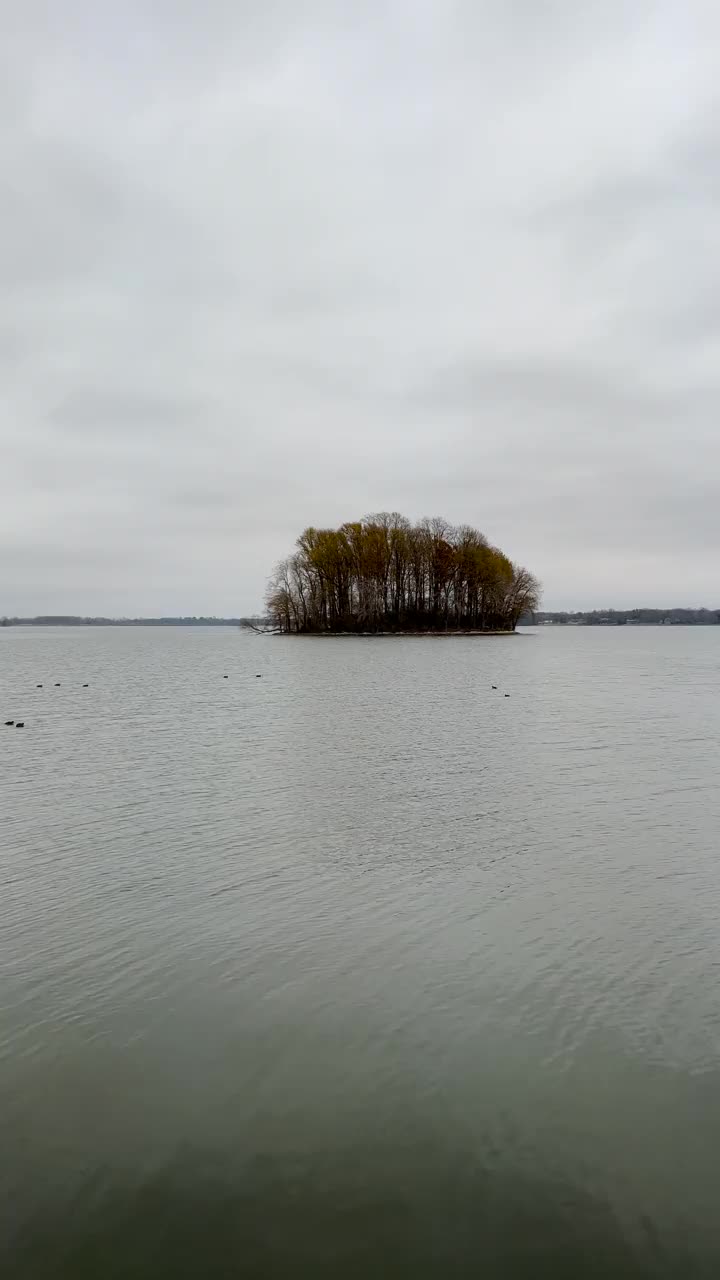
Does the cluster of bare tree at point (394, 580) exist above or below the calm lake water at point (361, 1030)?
above

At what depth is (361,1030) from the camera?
653 centimetres

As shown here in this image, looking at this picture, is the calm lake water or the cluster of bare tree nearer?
the calm lake water

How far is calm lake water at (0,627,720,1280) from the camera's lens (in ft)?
14.4

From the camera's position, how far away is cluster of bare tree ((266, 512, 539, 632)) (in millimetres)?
119312

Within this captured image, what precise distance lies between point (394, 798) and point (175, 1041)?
933 cm

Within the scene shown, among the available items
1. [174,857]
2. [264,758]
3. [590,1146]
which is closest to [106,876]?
[174,857]

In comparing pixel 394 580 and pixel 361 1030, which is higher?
pixel 394 580

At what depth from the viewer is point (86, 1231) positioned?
438 centimetres

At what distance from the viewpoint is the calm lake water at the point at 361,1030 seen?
4.39m

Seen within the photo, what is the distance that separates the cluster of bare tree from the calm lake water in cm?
10412

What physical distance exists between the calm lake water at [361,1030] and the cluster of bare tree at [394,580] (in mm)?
104122

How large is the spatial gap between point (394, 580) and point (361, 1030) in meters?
117

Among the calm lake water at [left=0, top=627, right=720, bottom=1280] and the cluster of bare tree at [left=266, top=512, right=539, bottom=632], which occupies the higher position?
the cluster of bare tree at [left=266, top=512, right=539, bottom=632]

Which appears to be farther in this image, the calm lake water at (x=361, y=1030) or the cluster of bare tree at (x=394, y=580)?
the cluster of bare tree at (x=394, y=580)
